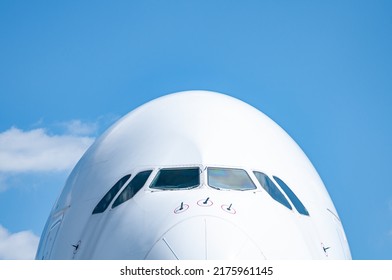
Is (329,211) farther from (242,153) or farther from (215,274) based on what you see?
(215,274)

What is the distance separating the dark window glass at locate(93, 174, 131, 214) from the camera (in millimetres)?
10871

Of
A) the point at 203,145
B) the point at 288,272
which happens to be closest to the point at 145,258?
the point at 288,272

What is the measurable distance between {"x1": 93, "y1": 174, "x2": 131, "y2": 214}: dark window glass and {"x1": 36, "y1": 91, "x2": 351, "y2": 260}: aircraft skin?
0.07ft

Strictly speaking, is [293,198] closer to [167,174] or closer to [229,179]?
[229,179]

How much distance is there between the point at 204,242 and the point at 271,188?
2220mm

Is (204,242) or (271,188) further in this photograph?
(271,188)

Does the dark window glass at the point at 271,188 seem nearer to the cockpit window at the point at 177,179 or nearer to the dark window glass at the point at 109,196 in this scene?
the cockpit window at the point at 177,179

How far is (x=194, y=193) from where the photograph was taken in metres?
10.1

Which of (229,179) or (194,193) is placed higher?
(229,179)

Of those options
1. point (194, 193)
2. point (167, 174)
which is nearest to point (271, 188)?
point (194, 193)

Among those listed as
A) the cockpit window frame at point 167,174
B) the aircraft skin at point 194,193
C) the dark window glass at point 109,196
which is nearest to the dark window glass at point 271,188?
the aircraft skin at point 194,193

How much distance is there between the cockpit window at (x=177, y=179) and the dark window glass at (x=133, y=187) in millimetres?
193

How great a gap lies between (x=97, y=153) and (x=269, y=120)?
3209mm

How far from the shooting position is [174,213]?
9.53 meters
